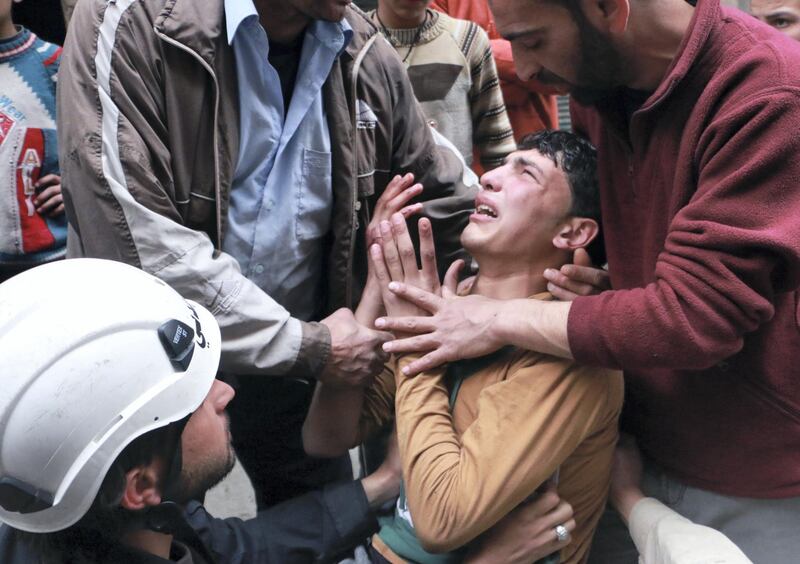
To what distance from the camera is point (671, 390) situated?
6.91ft

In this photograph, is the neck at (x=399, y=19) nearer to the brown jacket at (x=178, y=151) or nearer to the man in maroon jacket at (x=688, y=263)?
the brown jacket at (x=178, y=151)

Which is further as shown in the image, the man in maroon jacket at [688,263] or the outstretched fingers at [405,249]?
the outstretched fingers at [405,249]

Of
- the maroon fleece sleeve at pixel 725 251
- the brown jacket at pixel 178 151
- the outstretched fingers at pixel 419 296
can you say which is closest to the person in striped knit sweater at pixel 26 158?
the brown jacket at pixel 178 151

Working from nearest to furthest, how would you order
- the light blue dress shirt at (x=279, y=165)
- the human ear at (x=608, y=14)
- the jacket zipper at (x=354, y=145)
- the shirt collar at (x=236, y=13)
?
the human ear at (x=608, y=14), the shirt collar at (x=236, y=13), the light blue dress shirt at (x=279, y=165), the jacket zipper at (x=354, y=145)

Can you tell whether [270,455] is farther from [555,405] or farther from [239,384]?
[555,405]

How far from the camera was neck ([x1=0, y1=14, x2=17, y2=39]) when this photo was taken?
3227 millimetres

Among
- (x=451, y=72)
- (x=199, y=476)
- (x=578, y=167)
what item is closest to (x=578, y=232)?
(x=578, y=167)

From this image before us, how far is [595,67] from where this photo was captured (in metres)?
2.02

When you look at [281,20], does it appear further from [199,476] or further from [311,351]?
[199,476]

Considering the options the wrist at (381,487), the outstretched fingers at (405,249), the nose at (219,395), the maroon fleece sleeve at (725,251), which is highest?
the maroon fleece sleeve at (725,251)

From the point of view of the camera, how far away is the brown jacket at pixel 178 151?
2.20 meters

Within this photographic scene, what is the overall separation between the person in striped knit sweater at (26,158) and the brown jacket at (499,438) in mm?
1698

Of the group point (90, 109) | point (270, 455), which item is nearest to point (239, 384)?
point (270, 455)

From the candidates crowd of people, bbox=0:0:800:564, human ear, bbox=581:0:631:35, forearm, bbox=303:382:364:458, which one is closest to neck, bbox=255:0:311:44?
crowd of people, bbox=0:0:800:564
